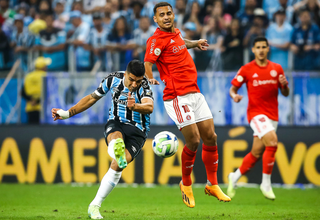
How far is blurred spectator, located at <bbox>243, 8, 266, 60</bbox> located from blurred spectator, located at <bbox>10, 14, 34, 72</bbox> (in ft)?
19.0

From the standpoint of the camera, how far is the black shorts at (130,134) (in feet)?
20.3

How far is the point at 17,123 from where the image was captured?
11086 millimetres

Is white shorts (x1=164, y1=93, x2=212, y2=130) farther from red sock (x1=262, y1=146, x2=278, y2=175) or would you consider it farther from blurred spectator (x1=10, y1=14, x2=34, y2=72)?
blurred spectator (x1=10, y1=14, x2=34, y2=72)

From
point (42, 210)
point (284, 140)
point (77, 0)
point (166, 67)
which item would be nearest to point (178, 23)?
point (77, 0)

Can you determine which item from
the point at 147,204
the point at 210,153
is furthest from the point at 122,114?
the point at 147,204

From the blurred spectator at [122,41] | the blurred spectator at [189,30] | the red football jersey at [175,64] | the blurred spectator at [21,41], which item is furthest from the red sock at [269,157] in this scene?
the blurred spectator at [21,41]

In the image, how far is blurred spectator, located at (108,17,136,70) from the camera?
1139 cm

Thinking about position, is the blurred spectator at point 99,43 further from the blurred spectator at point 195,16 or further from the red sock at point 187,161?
the red sock at point 187,161

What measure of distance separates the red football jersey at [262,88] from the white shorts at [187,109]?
185 cm

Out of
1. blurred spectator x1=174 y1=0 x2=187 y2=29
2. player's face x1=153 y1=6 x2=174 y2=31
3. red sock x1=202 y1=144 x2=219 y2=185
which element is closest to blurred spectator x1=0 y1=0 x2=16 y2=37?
blurred spectator x1=174 y1=0 x2=187 y2=29

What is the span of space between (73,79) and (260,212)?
18.5ft

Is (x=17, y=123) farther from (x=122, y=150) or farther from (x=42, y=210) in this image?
(x=122, y=150)

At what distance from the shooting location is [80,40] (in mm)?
12148

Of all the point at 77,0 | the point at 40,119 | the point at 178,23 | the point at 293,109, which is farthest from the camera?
the point at 77,0
